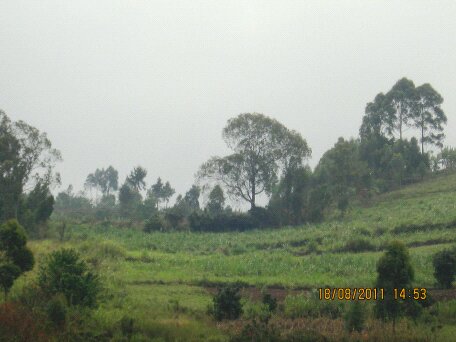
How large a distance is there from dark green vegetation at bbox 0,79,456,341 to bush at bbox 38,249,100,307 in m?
0.04

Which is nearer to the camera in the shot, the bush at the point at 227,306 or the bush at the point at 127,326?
the bush at the point at 127,326

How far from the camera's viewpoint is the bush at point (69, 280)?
48.5 ft

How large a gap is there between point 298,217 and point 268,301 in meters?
28.4

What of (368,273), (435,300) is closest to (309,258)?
(368,273)

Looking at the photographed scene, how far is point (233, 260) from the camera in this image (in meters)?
25.0

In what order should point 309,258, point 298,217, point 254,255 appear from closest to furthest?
point 309,258 < point 254,255 < point 298,217

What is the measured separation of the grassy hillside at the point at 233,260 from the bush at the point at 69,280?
67cm

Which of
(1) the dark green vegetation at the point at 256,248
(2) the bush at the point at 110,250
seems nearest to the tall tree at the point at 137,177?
(1) the dark green vegetation at the point at 256,248

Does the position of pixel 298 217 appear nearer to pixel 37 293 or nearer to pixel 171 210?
pixel 171 210

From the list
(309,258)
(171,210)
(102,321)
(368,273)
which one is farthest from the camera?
(171,210)

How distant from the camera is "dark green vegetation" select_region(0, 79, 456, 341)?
514 inches

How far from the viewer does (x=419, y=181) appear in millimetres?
48562

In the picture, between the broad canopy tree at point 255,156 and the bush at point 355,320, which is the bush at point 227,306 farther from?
the broad canopy tree at point 255,156

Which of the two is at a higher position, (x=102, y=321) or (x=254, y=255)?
(x=254, y=255)
